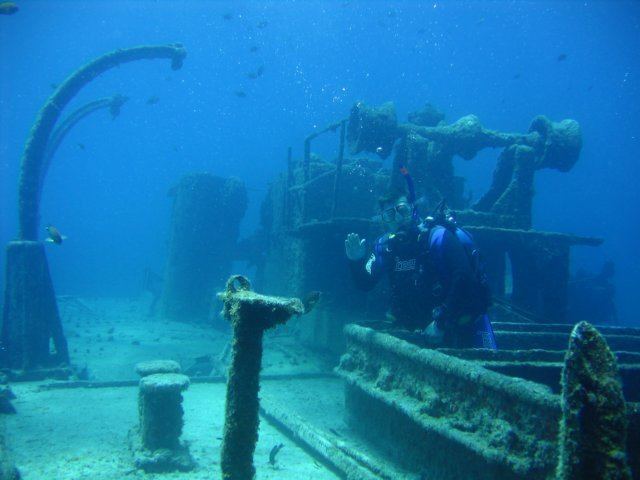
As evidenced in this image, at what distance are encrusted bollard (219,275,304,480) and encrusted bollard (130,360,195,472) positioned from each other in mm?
2883

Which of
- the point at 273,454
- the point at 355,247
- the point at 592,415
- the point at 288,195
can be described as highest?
the point at 288,195

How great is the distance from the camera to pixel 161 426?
14.9ft

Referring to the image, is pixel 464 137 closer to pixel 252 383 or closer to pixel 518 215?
pixel 518 215

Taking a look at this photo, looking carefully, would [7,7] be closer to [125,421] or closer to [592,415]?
[125,421]

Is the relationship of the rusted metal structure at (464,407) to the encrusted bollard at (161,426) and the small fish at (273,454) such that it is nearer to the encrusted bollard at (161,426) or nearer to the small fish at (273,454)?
the small fish at (273,454)

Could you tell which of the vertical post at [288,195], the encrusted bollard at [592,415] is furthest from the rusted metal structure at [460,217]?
the encrusted bollard at [592,415]

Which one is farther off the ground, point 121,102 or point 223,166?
point 223,166

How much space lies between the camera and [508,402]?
2738mm

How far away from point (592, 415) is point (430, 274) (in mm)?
3807

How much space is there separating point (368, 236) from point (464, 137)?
3.33 metres

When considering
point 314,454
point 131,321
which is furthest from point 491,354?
point 131,321

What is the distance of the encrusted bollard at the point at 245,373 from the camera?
1993mm

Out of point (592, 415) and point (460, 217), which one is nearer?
point (592, 415)

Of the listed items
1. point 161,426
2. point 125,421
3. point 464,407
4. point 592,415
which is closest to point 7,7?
point 125,421
